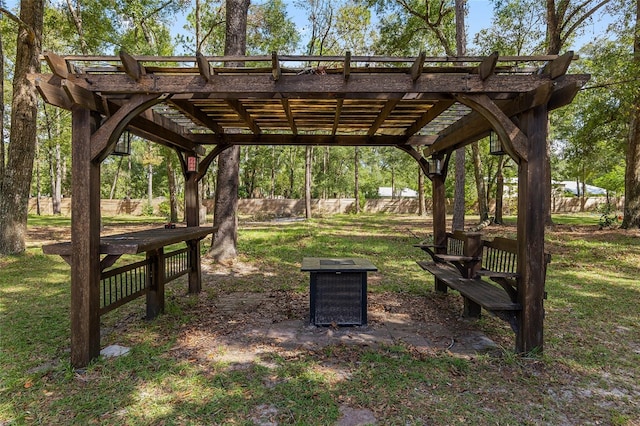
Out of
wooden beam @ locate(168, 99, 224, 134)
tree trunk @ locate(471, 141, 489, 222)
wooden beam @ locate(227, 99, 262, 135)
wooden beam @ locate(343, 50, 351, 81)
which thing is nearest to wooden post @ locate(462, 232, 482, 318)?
wooden beam @ locate(343, 50, 351, 81)

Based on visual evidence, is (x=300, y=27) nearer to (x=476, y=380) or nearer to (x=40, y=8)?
(x=40, y=8)

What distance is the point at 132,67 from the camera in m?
3.19

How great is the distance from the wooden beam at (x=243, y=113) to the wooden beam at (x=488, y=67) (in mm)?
2590

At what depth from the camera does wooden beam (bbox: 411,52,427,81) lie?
3.10m

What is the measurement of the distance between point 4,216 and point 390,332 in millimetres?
8718

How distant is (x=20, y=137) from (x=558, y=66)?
32.2 feet

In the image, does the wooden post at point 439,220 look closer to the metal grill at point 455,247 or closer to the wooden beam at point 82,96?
the metal grill at point 455,247

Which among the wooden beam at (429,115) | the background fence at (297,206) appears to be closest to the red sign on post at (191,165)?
the wooden beam at (429,115)

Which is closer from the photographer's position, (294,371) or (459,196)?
(294,371)

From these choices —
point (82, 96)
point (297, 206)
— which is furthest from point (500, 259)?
point (297, 206)

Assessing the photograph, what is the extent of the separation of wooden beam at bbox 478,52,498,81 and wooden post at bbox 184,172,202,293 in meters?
4.51

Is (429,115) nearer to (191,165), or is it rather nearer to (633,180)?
(191,165)

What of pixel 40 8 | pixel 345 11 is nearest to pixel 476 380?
pixel 40 8

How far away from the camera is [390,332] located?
420cm
